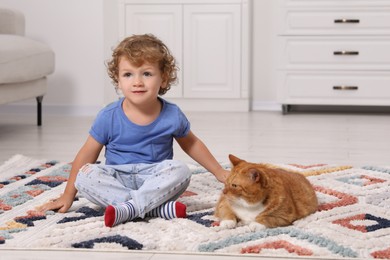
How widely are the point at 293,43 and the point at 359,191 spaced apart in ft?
7.87

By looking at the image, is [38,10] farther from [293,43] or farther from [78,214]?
[78,214]

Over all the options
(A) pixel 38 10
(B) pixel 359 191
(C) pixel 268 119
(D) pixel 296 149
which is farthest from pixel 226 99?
(B) pixel 359 191

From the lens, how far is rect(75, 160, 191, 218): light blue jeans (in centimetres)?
175

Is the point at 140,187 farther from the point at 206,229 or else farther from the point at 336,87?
the point at 336,87

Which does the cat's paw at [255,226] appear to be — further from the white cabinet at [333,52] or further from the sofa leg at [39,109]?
the white cabinet at [333,52]

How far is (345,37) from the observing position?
432cm

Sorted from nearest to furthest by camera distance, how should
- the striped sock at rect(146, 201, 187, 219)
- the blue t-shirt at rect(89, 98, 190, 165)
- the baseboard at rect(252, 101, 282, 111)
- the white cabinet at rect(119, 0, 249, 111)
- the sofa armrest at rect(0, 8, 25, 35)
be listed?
1. the striped sock at rect(146, 201, 187, 219)
2. the blue t-shirt at rect(89, 98, 190, 165)
3. the sofa armrest at rect(0, 8, 25, 35)
4. the white cabinet at rect(119, 0, 249, 111)
5. the baseboard at rect(252, 101, 282, 111)

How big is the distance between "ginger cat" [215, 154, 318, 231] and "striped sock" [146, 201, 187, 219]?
0.09 meters

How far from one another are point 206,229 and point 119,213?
204mm

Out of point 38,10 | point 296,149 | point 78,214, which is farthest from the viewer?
point 38,10

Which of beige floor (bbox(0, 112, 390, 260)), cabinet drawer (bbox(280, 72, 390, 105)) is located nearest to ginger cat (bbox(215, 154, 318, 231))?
beige floor (bbox(0, 112, 390, 260))

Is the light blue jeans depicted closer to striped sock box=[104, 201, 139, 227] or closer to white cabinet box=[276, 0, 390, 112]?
striped sock box=[104, 201, 139, 227]

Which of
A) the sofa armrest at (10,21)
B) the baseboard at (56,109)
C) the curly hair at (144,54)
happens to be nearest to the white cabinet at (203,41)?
the baseboard at (56,109)

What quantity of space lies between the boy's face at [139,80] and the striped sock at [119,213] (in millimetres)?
280
